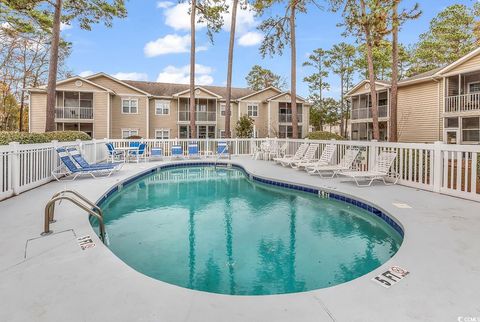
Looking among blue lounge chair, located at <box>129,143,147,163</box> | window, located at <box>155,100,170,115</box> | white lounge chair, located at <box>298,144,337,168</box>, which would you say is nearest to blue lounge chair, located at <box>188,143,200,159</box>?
blue lounge chair, located at <box>129,143,147,163</box>

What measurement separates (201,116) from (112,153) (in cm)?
1418

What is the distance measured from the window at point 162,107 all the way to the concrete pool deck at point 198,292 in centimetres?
2302

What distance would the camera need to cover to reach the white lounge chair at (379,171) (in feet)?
24.5

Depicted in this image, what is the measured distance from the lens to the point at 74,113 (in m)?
23.0

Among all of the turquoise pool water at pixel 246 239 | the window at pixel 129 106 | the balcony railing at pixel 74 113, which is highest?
the window at pixel 129 106

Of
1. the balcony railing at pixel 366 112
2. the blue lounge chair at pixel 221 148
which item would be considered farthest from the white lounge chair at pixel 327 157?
the balcony railing at pixel 366 112

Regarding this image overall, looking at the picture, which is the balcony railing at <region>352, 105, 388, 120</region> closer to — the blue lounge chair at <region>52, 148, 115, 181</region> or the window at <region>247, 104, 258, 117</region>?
the window at <region>247, 104, 258, 117</region>

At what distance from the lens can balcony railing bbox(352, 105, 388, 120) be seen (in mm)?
23277

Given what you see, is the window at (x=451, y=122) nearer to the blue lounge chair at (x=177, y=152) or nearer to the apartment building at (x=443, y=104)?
the apartment building at (x=443, y=104)

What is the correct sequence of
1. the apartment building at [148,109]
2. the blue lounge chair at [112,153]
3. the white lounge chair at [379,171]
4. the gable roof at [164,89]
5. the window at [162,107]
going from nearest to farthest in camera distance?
the white lounge chair at [379,171] → the blue lounge chair at [112,153] → the apartment building at [148,109] → the window at [162,107] → the gable roof at [164,89]

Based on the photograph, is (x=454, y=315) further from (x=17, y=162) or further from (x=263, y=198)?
(x=17, y=162)

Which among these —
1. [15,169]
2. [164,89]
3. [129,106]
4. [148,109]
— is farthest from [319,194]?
[164,89]

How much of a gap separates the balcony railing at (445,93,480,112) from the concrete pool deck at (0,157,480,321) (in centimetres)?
1718

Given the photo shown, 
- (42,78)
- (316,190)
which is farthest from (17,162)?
(42,78)
